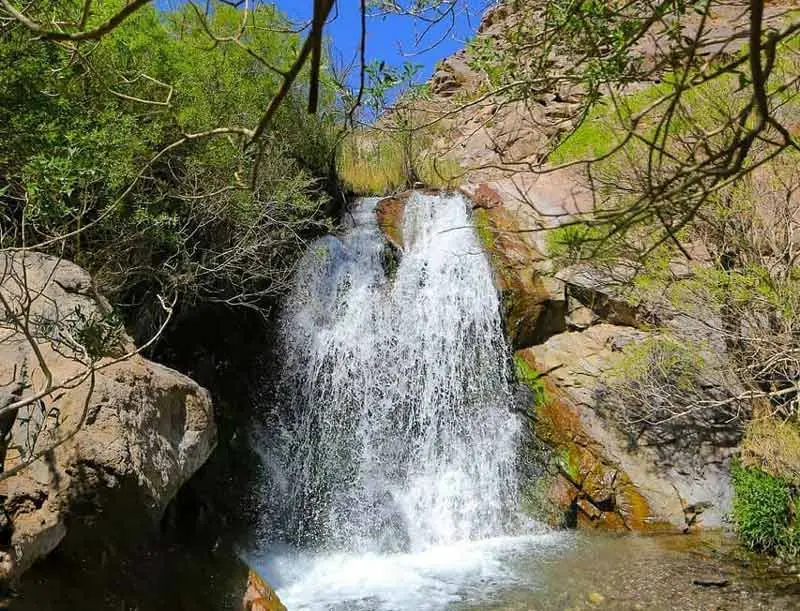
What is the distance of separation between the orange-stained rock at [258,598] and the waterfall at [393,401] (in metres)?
2.74

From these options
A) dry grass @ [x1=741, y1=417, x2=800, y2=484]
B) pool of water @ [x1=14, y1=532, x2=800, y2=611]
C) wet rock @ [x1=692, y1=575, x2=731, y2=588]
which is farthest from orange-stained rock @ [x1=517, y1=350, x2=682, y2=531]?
wet rock @ [x1=692, y1=575, x2=731, y2=588]

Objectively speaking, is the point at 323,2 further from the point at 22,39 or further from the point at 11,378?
the point at 22,39

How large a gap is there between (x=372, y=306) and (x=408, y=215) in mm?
2304

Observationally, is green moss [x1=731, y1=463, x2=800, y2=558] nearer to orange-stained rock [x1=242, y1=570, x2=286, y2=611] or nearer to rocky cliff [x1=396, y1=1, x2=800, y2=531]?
rocky cliff [x1=396, y1=1, x2=800, y2=531]

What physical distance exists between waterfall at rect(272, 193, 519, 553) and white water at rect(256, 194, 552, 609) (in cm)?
2

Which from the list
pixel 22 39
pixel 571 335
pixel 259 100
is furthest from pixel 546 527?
pixel 22 39

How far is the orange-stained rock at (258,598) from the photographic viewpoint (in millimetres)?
6016

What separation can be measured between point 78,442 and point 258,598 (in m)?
2.44

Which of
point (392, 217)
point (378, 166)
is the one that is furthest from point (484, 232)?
point (378, 166)

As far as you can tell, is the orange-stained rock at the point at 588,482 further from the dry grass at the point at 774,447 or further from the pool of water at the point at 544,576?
the dry grass at the point at 774,447

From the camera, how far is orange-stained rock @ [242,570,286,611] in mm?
6016

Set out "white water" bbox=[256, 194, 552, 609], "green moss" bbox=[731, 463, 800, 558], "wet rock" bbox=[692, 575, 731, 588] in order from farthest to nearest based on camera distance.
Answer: "white water" bbox=[256, 194, 552, 609], "green moss" bbox=[731, 463, 800, 558], "wet rock" bbox=[692, 575, 731, 588]

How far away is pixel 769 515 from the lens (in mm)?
8359

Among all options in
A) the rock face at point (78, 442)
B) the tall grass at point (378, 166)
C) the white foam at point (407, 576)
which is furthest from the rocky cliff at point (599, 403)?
the rock face at point (78, 442)
